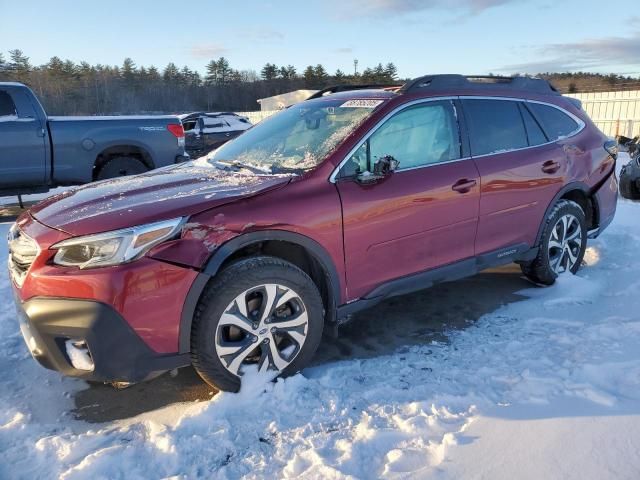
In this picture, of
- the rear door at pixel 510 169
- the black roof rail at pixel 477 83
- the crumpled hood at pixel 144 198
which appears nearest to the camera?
the crumpled hood at pixel 144 198

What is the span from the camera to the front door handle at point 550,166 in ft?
13.7

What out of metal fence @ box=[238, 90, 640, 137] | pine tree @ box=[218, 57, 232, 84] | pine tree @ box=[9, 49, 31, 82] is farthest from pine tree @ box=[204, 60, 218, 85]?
metal fence @ box=[238, 90, 640, 137]

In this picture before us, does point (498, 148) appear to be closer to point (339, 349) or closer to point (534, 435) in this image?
point (339, 349)

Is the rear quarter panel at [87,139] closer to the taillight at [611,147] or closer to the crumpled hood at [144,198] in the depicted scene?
the crumpled hood at [144,198]

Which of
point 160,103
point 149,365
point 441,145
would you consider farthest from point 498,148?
point 160,103

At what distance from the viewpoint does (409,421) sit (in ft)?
8.18

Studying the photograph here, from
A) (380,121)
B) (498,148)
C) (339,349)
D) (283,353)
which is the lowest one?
(339,349)

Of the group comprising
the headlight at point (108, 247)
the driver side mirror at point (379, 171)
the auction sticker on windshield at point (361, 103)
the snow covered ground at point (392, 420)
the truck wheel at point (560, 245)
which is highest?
the auction sticker on windshield at point (361, 103)

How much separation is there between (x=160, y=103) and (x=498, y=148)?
85535 millimetres

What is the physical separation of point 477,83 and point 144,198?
2.69m

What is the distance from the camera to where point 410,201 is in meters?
3.34

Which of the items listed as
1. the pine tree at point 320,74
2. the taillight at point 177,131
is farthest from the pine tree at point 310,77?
the taillight at point 177,131

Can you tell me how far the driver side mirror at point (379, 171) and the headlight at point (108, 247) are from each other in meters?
1.25

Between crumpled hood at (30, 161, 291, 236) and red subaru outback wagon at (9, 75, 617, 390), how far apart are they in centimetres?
1
